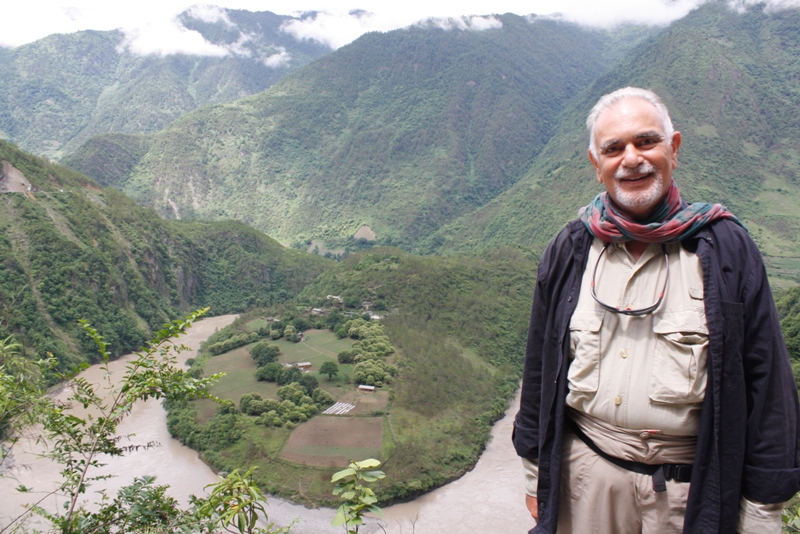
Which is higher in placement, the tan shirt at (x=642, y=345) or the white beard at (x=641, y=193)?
the white beard at (x=641, y=193)

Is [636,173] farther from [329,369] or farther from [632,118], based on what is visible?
[329,369]

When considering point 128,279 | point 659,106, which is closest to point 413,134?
point 128,279

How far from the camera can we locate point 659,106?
3049 millimetres

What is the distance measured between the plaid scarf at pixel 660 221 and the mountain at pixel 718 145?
213 feet

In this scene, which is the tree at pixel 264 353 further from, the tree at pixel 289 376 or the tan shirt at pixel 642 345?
the tan shirt at pixel 642 345

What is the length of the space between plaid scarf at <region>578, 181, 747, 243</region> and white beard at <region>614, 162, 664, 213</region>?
0.07 m

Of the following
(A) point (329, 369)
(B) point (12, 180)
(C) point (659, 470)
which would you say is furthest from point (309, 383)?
(B) point (12, 180)

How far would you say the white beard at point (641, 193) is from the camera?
295cm

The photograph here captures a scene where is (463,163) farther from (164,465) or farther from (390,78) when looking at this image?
(164,465)

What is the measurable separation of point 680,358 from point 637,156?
104cm

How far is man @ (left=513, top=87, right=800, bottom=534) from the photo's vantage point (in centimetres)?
266

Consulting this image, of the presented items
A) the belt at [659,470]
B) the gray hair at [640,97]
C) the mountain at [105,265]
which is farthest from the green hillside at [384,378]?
the gray hair at [640,97]

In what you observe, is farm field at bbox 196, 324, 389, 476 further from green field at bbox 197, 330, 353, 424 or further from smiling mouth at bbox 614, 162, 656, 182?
smiling mouth at bbox 614, 162, 656, 182

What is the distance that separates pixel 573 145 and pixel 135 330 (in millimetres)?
90601
